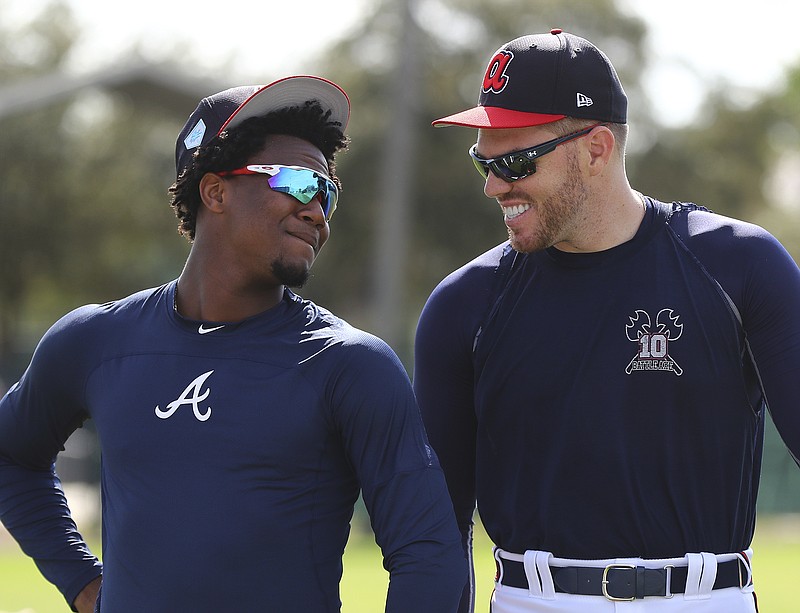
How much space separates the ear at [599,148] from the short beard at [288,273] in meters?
0.95

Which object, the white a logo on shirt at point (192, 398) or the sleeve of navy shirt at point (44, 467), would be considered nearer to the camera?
the white a logo on shirt at point (192, 398)

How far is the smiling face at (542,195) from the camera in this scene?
3.61m

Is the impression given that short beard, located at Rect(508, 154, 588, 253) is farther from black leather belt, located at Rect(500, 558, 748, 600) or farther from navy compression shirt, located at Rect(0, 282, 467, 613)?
black leather belt, located at Rect(500, 558, 748, 600)

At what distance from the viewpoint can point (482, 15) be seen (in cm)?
2770

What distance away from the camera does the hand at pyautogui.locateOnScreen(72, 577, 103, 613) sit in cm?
357

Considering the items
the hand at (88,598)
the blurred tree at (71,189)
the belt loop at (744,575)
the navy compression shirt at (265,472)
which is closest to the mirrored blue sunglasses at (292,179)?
the navy compression shirt at (265,472)

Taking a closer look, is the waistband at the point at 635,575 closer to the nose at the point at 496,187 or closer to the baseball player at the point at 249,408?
the baseball player at the point at 249,408

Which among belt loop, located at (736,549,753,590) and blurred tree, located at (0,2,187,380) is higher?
blurred tree, located at (0,2,187,380)

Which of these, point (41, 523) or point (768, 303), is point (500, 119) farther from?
point (41, 523)

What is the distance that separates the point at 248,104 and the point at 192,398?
801 millimetres

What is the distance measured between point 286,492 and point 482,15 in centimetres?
2563

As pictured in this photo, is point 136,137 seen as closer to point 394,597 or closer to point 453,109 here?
point 453,109

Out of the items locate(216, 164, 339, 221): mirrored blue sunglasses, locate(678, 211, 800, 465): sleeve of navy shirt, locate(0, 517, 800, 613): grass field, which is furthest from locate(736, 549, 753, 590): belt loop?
locate(0, 517, 800, 613): grass field

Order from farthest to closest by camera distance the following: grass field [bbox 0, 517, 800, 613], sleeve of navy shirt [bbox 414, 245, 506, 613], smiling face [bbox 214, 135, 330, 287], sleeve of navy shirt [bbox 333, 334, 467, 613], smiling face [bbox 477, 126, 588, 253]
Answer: grass field [bbox 0, 517, 800, 613], sleeve of navy shirt [bbox 414, 245, 506, 613], smiling face [bbox 477, 126, 588, 253], smiling face [bbox 214, 135, 330, 287], sleeve of navy shirt [bbox 333, 334, 467, 613]
